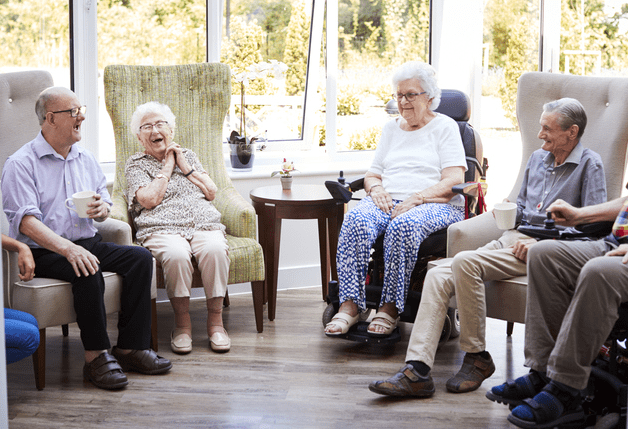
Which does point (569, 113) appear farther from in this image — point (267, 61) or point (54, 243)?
point (267, 61)

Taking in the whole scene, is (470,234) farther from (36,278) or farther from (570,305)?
(36,278)

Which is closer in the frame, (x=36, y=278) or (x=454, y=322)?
(x=36, y=278)

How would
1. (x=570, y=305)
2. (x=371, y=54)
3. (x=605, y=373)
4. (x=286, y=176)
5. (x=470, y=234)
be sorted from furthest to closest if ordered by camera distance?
1. (x=371, y=54)
2. (x=286, y=176)
3. (x=470, y=234)
4. (x=605, y=373)
5. (x=570, y=305)

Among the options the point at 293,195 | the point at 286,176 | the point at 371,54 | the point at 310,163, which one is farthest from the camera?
the point at 371,54

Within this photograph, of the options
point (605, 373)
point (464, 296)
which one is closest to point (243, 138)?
point (464, 296)

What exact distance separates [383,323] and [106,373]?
1125 millimetres

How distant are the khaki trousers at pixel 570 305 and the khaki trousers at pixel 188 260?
1335mm

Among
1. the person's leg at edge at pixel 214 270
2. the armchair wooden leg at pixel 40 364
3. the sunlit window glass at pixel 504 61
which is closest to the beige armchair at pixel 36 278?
the armchair wooden leg at pixel 40 364

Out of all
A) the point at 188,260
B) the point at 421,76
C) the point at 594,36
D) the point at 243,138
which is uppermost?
the point at 594,36

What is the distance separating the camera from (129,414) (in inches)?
95.3

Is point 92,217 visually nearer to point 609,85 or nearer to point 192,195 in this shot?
point 192,195

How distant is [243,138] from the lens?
4016 millimetres

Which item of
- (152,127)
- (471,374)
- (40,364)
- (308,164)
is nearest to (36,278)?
(40,364)

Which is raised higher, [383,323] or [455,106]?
[455,106]
